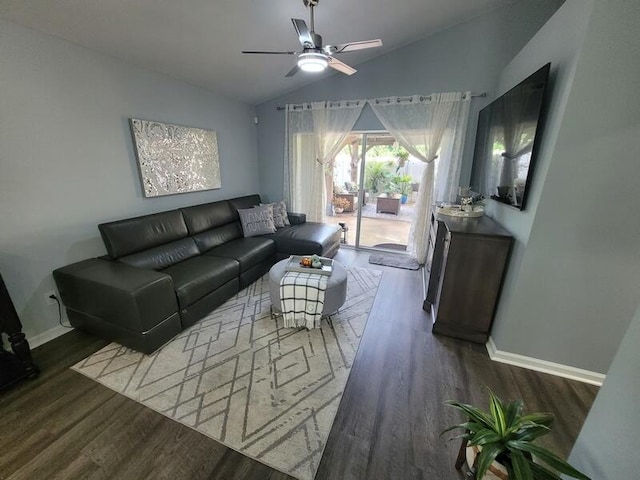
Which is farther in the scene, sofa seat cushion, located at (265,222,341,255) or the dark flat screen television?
sofa seat cushion, located at (265,222,341,255)

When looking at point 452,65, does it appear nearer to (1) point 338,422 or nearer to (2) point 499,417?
(2) point 499,417

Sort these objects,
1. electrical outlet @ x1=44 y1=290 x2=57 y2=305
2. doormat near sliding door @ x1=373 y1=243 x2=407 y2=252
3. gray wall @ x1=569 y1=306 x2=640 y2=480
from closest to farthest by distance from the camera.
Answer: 1. gray wall @ x1=569 y1=306 x2=640 y2=480
2. electrical outlet @ x1=44 y1=290 x2=57 y2=305
3. doormat near sliding door @ x1=373 y1=243 x2=407 y2=252

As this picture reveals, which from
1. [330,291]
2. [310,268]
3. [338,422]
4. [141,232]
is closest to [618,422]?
[338,422]

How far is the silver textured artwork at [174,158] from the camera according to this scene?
281 centimetres

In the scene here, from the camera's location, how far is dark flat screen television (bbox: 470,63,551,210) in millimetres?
1779

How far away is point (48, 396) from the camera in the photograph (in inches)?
66.4

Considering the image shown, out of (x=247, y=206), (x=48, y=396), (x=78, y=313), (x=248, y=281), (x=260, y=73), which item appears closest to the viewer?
(x=48, y=396)

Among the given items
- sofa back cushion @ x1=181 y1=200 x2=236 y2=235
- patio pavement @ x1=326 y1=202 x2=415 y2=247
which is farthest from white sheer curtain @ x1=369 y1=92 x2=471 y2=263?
sofa back cushion @ x1=181 y1=200 x2=236 y2=235

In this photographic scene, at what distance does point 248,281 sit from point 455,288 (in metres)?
2.26

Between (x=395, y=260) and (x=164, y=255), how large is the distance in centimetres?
318

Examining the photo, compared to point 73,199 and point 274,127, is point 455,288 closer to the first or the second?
point 73,199

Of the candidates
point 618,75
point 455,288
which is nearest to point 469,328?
point 455,288

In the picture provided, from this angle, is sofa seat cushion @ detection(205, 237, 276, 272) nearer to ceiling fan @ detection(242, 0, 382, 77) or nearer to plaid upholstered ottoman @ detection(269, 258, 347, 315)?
plaid upholstered ottoman @ detection(269, 258, 347, 315)

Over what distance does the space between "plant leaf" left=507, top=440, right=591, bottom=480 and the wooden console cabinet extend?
56.6 inches
